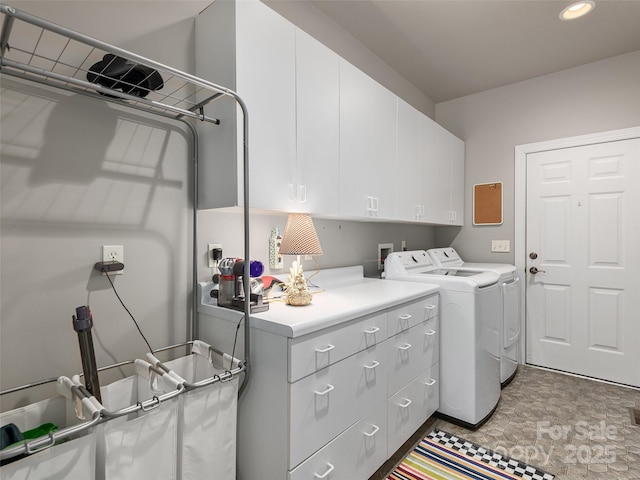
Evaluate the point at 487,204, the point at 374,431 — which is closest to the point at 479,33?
the point at 487,204

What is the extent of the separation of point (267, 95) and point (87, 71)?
662 millimetres

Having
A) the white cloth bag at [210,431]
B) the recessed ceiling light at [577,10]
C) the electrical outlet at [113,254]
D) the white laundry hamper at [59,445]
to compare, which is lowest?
the white cloth bag at [210,431]

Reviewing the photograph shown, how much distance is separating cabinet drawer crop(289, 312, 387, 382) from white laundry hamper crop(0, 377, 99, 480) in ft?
1.99

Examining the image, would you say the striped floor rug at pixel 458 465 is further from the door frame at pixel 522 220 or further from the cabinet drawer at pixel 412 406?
the door frame at pixel 522 220

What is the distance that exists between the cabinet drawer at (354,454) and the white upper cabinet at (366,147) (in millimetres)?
1072

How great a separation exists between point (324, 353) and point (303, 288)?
0.34 meters

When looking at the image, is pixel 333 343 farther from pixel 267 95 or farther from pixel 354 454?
pixel 267 95

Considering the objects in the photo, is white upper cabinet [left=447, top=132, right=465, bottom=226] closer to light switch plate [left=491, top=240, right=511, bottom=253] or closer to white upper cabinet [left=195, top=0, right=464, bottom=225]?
light switch plate [left=491, top=240, right=511, bottom=253]

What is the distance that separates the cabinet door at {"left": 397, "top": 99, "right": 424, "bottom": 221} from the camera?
8.02 feet

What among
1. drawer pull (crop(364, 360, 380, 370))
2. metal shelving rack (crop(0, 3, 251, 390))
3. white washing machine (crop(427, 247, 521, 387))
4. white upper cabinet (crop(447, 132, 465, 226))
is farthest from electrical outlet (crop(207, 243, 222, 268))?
white upper cabinet (crop(447, 132, 465, 226))

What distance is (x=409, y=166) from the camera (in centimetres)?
255

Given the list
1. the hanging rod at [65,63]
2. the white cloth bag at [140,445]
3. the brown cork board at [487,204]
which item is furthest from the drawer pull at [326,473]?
the brown cork board at [487,204]

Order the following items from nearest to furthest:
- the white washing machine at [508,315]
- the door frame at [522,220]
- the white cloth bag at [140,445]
Result: the white cloth bag at [140,445] < the white washing machine at [508,315] < the door frame at [522,220]

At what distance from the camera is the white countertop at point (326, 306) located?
4.20 ft
